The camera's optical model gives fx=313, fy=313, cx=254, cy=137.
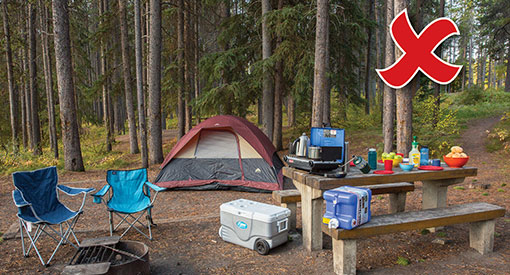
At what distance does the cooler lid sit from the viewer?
337cm

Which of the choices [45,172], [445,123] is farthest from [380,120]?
[45,172]

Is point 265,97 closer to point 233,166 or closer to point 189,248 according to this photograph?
point 233,166

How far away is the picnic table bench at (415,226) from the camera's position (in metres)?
2.75

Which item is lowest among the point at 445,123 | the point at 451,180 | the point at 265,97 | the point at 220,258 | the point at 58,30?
the point at 220,258

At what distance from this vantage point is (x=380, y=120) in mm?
14508

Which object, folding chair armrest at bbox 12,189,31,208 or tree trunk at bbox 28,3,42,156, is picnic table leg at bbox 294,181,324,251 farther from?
tree trunk at bbox 28,3,42,156

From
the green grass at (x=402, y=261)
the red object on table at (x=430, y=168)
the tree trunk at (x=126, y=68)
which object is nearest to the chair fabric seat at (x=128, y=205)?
the green grass at (x=402, y=261)

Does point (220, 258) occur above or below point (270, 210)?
below

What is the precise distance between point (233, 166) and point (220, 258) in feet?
11.0

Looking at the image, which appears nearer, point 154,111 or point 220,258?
point 220,258

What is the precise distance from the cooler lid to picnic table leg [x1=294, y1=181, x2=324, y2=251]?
28 cm

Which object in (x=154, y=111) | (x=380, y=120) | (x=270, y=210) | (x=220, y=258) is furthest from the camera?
(x=380, y=120)

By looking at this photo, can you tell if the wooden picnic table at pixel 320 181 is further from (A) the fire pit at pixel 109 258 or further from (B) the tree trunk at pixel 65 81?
(B) the tree trunk at pixel 65 81

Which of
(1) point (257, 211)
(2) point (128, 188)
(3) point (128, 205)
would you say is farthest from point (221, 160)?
(1) point (257, 211)
